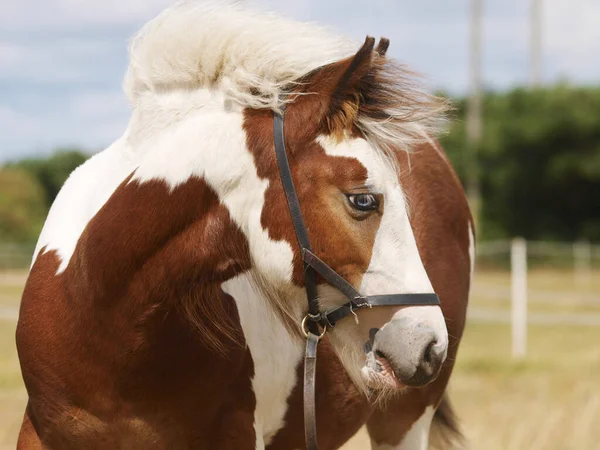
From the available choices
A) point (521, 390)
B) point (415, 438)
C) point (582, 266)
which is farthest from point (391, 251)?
point (582, 266)

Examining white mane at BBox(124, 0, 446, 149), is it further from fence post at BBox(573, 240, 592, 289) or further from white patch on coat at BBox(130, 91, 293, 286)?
fence post at BBox(573, 240, 592, 289)

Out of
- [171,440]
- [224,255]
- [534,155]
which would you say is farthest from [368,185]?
[534,155]

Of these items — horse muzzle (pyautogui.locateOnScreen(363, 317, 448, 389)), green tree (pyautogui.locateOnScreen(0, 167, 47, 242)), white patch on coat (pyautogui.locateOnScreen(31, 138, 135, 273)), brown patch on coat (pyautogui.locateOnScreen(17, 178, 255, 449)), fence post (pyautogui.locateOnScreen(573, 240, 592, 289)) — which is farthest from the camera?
green tree (pyautogui.locateOnScreen(0, 167, 47, 242))

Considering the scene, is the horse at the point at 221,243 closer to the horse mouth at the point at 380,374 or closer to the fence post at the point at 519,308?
the horse mouth at the point at 380,374

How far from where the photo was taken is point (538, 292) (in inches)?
739

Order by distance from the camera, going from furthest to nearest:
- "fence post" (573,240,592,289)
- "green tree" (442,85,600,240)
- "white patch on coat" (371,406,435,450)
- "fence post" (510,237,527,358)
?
1. "green tree" (442,85,600,240)
2. "fence post" (573,240,592,289)
3. "fence post" (510,237,527,358)
4. "white patch on coat" (371,406,435,450)

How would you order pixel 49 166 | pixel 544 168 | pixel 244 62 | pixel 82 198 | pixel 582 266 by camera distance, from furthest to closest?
pixel 49 166
pixel 544 168
pixel 582 266
pixel 82 198
pixel 244 62

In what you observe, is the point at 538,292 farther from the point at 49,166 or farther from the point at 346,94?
the point at 49,166

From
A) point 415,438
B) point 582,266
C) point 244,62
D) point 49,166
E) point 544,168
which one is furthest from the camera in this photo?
point 49,166

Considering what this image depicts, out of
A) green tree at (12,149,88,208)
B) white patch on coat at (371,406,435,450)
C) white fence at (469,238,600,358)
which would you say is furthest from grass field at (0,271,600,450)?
green tree at (12,149,88,208)

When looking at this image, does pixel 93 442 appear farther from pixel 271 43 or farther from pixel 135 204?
pixel 271 43

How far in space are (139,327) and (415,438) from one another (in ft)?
6.36

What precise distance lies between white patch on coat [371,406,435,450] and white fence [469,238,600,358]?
7951mm

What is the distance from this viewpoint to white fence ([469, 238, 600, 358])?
43.7ft
